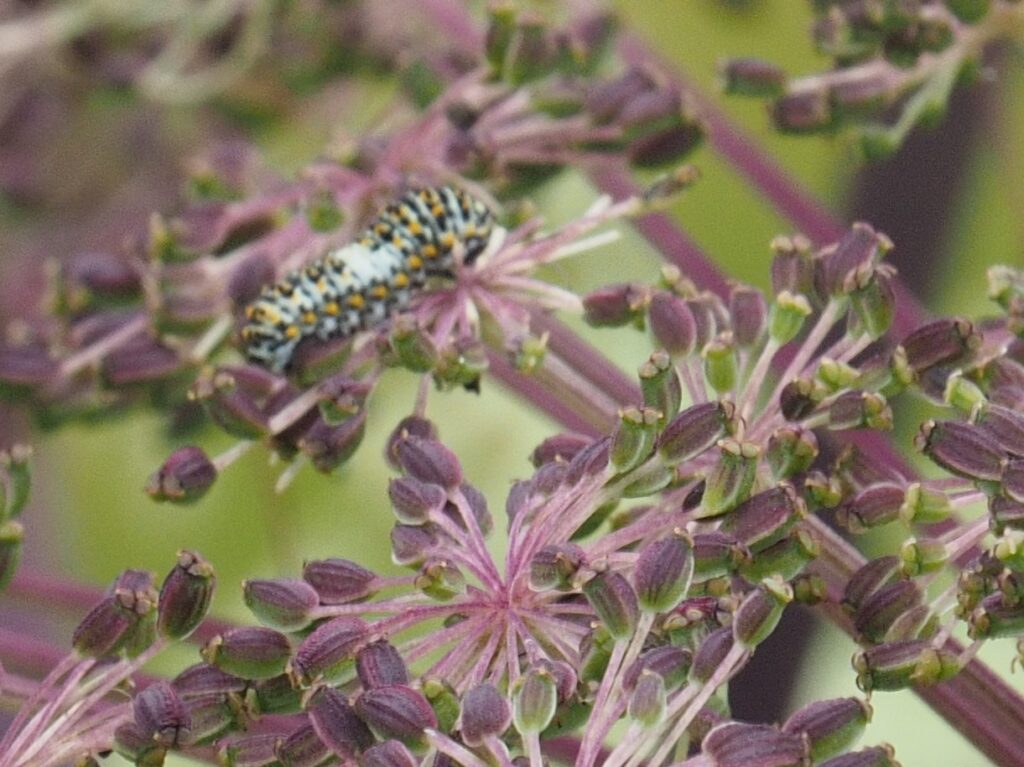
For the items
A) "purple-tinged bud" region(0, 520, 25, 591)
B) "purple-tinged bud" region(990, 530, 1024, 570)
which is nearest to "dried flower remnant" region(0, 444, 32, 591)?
→ "purple-tinged bud" region(0, 520, 25, 591)

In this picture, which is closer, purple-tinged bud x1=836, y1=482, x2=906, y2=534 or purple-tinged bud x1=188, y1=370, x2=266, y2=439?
purple-tinged bud x1=836, y1=482, x2=906, y2=534

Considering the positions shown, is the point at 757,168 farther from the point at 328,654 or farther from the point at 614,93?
the point at 328,654

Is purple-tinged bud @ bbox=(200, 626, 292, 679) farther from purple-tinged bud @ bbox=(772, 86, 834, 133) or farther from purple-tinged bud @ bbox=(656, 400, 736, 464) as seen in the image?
purple-tinged bud @ bbox=(772, 86, 834, 133)

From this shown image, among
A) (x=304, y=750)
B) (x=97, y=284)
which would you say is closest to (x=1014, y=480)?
Result: (x=304, y=750)

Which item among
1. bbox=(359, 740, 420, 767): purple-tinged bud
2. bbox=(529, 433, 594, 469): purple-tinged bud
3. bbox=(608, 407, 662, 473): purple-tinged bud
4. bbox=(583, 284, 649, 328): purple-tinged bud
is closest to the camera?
bbox=(359, 740, 420, 767): purple-tinged bud

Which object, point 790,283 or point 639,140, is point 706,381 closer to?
point 790,283

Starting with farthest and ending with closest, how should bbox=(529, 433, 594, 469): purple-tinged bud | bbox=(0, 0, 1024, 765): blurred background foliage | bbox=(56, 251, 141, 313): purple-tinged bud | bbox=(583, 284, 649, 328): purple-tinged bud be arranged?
bbox=(0, 0, 1024, 765): blurred background foliage → bbox=(56, 251, 141, 313): purple-tinged bud → bbox=(583, 284, 649, 328): purple-tinged bud → bbox=(529, 433, 594, 469): purple-tinged bud
